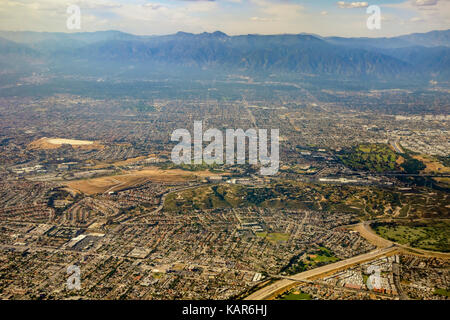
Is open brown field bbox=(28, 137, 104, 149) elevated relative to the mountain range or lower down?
lower down

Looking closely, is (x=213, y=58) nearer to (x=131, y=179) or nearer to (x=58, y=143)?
(x=58, y=143)

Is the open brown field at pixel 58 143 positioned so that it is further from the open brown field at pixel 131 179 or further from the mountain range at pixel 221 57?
the mountain range at pixel 221 57

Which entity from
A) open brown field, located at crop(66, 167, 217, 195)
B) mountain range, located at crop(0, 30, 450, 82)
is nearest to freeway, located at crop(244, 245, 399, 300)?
open brown field, located at crop(66, 167, 217, 195)

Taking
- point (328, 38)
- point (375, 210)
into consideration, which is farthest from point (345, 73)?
point (375, 210)

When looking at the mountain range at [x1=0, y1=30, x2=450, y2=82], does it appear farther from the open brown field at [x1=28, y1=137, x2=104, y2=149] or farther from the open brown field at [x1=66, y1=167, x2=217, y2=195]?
the open brown field at [x1=66, y1=167, x2=217, y2=195]

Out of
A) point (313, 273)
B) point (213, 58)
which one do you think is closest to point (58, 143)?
point (313, 273)

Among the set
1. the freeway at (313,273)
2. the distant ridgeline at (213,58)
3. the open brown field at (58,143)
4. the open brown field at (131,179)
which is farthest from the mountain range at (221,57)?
the freeway at (313,273)
